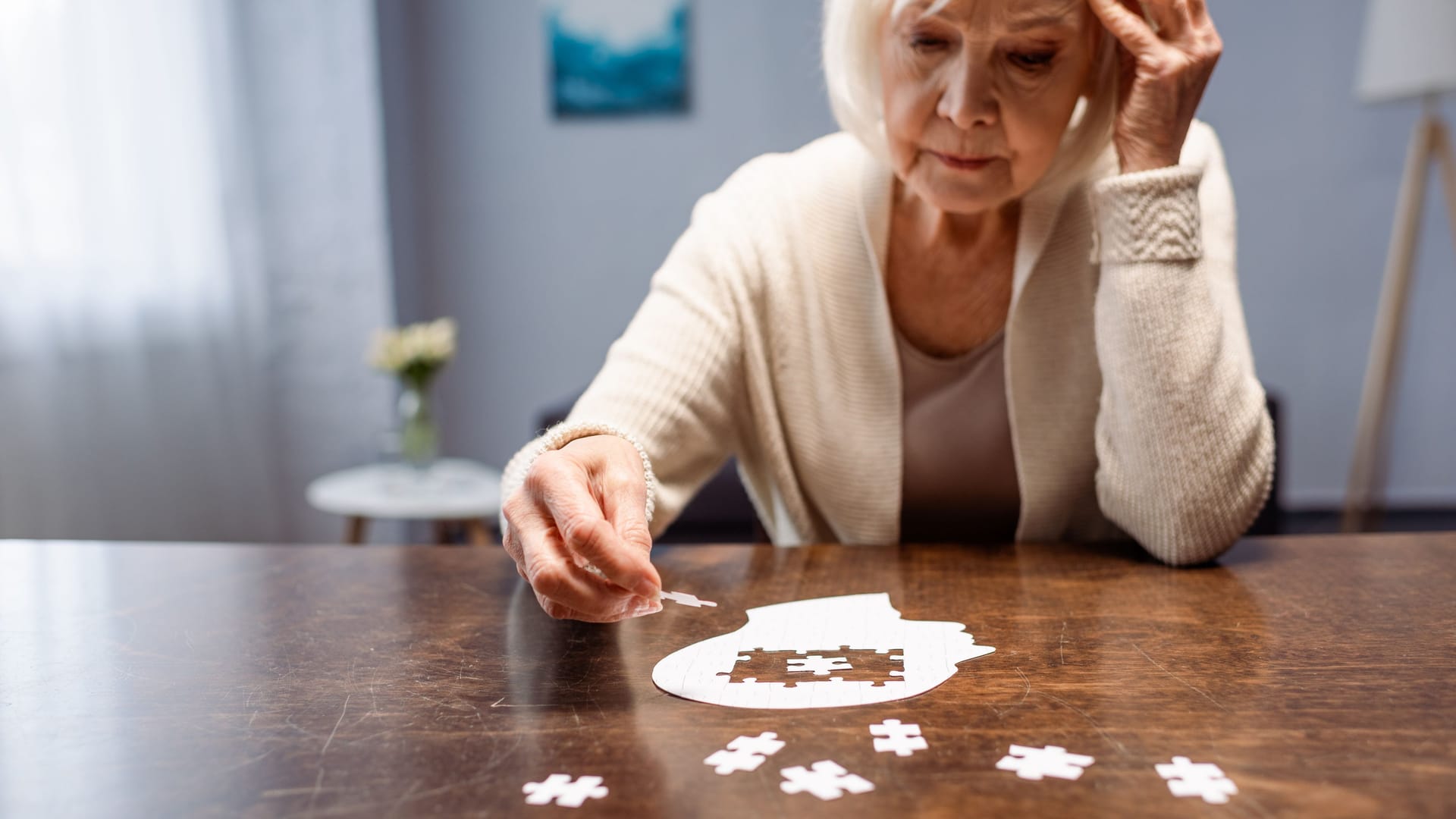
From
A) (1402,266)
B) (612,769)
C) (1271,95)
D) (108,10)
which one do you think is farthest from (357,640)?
(1271,95)

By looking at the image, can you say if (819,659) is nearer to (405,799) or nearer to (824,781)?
(824,781)

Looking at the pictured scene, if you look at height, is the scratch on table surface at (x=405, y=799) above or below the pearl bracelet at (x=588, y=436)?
below

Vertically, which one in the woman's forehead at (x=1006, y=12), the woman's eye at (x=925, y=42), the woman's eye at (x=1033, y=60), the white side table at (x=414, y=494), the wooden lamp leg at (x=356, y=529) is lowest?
the wooden lamp leg at (x=356, y=529)

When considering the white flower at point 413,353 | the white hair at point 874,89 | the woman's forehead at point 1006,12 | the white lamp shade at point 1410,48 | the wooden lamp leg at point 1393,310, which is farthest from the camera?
the wooden lamp leg at point 1393,310

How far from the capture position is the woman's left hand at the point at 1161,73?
1006mm

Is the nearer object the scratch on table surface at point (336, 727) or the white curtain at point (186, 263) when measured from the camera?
the scratch on table surface at point (336, 727)

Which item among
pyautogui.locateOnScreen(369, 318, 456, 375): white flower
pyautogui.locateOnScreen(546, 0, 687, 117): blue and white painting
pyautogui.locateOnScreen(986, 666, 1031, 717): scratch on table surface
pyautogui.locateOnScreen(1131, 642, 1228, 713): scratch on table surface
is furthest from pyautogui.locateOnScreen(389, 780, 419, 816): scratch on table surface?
pyautogui.locateOnScreen(546, 0, 687, 117): blue and white painting

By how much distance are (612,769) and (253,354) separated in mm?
2991

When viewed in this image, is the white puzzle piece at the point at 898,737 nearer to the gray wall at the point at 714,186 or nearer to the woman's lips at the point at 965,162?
the woman's lips at the point at 965,162

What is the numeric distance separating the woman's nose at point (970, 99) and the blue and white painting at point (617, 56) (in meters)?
2.97

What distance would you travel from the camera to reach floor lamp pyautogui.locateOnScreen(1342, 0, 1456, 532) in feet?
9.87

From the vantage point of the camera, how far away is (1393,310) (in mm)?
3236

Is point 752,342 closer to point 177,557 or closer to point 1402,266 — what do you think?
point 177,557

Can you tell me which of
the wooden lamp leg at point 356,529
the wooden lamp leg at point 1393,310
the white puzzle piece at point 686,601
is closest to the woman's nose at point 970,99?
the white puzzle piece at point 686,601
